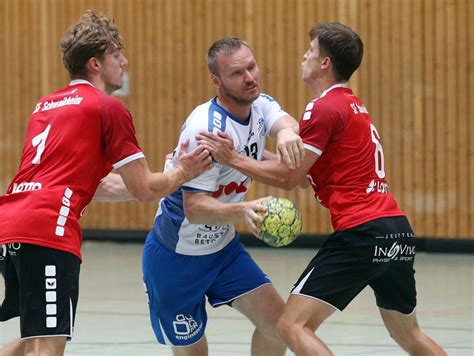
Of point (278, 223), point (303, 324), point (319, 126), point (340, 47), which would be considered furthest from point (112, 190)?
point (340, 47)

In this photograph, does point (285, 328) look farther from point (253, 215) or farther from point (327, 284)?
point (253, 215)

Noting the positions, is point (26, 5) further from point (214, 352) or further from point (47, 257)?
point (47, 257)

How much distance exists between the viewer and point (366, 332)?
30.2ft

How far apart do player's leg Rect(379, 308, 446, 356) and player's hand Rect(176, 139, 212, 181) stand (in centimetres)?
127

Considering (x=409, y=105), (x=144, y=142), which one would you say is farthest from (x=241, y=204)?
(x=144, y=142)

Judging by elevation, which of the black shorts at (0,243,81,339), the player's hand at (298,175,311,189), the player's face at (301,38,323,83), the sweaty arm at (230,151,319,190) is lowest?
the black shorts at (0,243,81,339)

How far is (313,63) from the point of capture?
6336 millimetres

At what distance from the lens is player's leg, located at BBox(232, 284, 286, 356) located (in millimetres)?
6629

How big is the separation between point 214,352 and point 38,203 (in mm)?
3163

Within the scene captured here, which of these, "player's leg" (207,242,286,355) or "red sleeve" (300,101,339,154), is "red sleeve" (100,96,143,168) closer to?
"red sleeve" (300,101,339,154)

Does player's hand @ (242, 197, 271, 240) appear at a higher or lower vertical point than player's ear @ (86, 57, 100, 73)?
lower

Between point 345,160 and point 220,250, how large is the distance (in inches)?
39.5

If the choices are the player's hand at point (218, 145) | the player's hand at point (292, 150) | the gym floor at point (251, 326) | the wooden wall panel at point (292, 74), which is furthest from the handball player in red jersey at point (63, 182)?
the wooden wall panel at point (292, 74)

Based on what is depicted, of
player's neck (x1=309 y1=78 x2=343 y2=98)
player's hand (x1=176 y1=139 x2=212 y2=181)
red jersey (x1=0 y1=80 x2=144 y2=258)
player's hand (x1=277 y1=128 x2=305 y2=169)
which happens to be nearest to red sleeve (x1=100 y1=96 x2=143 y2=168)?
red jersey (x1=0 y1=80 x2=144 y2=258)
